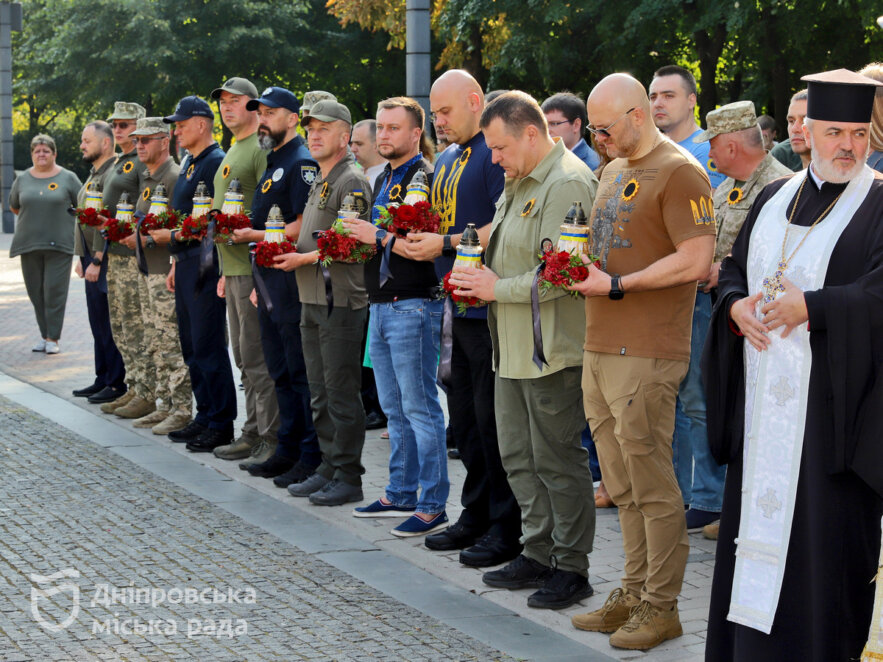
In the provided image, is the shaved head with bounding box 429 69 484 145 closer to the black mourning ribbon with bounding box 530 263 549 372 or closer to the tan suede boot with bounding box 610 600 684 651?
the black mourning ribbon with bounding box 530 263 549 372

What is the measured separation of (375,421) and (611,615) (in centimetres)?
493

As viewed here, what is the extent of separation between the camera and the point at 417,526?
22.2 ft

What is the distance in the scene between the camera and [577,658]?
495 centimetres

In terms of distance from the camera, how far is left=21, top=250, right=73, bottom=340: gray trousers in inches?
A: 524

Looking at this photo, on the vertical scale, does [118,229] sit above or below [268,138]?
below

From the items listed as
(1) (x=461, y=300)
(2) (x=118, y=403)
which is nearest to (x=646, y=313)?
(1) (x=461, y=300)

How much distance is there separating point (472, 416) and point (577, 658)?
1716 mm

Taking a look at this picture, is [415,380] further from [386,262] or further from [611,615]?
[611,615]

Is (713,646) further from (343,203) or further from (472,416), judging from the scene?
(343,203)

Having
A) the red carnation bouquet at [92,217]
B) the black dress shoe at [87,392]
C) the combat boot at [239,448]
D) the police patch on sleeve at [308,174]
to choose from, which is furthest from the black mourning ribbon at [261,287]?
the black dress shoe at [87,392]

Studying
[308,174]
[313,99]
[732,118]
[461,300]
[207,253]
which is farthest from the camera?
[207,253]

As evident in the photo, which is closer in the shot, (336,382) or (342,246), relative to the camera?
(342,246)

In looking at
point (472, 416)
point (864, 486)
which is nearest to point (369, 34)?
point (472, 416)

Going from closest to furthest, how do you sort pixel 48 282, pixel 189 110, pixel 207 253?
pixel 207 253
pixel 189 110
pixel 48 282
